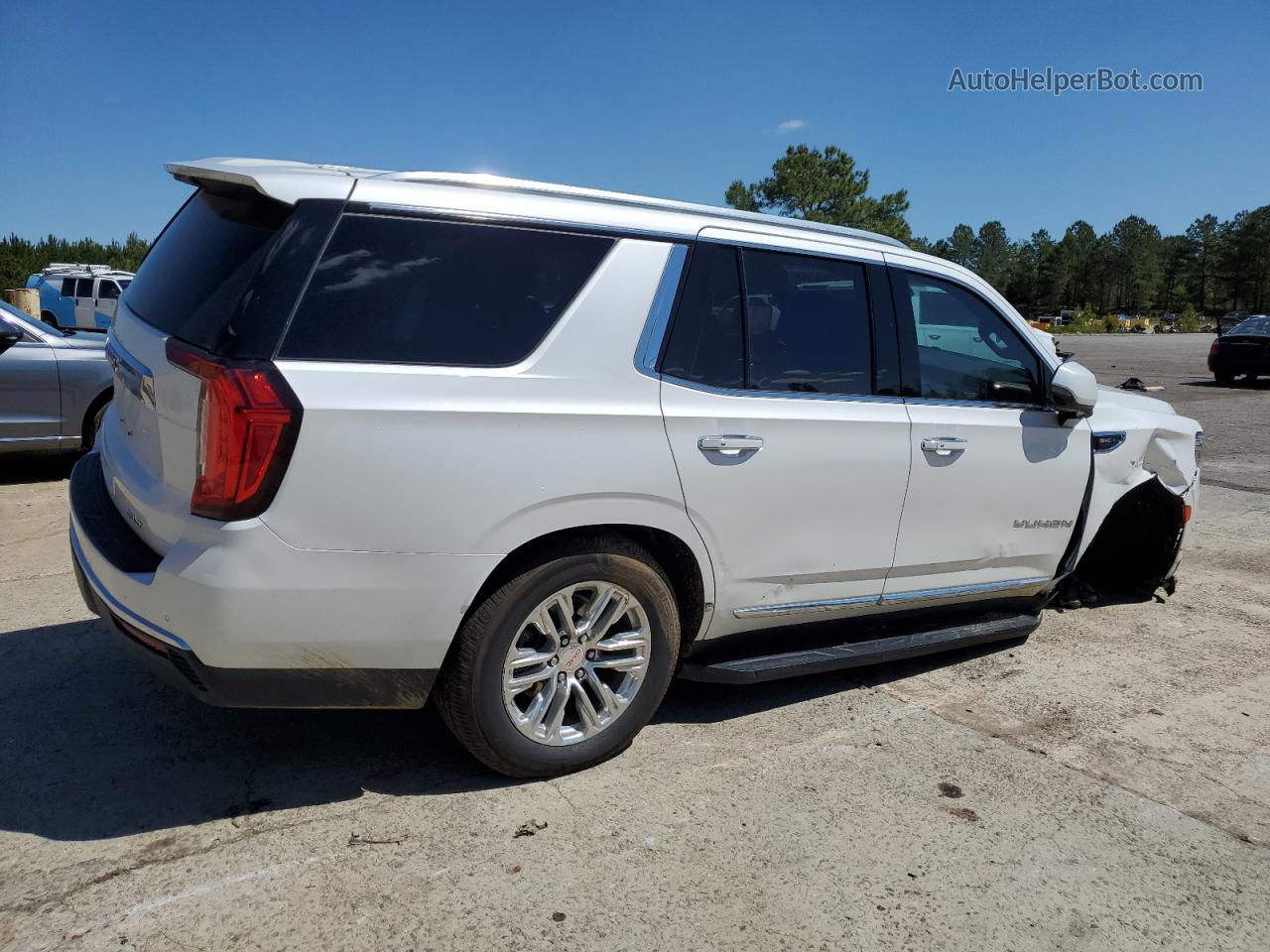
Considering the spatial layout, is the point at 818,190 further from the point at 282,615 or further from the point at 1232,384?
the point at 282,615

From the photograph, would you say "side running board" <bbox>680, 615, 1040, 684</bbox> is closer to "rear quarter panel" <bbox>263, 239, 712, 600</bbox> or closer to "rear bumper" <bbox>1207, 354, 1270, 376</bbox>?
"rear quarter panel" <bbox>263, 239, 712, 600</bbox>

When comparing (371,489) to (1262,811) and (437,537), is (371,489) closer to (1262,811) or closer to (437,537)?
(437,537)

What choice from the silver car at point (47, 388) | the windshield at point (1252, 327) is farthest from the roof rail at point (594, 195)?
the windshield at point (1252, 327)

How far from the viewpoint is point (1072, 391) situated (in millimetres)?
4332

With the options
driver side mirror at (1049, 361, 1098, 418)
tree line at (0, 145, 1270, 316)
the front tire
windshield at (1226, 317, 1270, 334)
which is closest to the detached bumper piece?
the front tire

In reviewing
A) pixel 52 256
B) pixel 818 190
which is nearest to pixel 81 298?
pixel 52 256

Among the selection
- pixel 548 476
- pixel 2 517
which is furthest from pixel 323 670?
pixel 2 517

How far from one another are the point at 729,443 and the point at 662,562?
48cm

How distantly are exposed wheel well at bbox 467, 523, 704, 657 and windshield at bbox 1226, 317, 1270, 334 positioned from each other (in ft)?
75.3

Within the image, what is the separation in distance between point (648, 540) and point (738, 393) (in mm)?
593

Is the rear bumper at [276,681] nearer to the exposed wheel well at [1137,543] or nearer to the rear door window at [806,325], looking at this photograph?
the rear door window at [806,325]

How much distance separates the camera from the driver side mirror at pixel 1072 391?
14.2ft

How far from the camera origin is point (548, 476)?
3.01 meters

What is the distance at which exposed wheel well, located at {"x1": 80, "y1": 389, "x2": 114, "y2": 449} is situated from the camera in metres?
7.98
